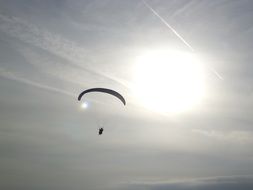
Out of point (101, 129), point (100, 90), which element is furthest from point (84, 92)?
point (101, 129)

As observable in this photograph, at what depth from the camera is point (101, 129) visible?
56156 mm

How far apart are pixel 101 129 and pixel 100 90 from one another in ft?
23.7

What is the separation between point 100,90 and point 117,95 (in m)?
3.30

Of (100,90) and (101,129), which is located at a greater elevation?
(100,90)

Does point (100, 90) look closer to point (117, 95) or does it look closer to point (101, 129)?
point (117, 95)

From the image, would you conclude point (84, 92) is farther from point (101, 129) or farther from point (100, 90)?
point (101, 129)

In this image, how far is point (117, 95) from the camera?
56.8 metres

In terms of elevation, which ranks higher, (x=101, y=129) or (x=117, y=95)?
(x=117, y=95)

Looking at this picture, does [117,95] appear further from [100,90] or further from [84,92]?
[84,92]

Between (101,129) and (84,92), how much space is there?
8382 mm

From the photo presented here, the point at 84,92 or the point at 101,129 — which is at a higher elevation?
the point at 84,92

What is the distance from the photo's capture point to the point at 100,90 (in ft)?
185

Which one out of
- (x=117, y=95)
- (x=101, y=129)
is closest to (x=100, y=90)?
(x=117, y=95)
